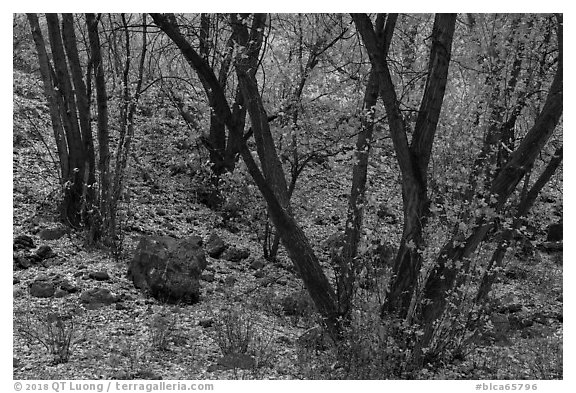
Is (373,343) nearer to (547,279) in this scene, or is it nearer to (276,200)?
(276,200)

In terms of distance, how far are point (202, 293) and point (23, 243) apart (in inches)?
89.7

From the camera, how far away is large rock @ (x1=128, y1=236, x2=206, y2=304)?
7289 millimetres

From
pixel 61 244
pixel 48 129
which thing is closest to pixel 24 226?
pixel 61 244

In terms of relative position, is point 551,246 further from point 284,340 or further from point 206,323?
point 206,323

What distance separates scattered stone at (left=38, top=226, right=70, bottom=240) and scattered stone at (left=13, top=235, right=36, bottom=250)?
9.9 inches

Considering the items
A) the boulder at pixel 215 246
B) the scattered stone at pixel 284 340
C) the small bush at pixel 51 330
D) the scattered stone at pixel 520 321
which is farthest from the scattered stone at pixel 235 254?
the scattered stone at pixel 520 321

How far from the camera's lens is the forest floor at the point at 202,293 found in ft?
18.7

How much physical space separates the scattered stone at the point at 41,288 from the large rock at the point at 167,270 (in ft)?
2.96

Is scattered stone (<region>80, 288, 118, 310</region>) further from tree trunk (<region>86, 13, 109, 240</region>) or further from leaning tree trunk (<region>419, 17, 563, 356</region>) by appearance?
leaning tree trunk (<region>419, 17, 563, 356</region>)

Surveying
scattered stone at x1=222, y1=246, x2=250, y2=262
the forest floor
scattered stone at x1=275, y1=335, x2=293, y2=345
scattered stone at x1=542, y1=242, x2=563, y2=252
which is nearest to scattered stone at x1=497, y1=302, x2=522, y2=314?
the forest floor

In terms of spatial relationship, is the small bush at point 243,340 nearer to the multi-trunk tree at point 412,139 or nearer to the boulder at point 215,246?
the multi-trunk tree at point 412,139

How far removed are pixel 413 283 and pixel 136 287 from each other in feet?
11.1

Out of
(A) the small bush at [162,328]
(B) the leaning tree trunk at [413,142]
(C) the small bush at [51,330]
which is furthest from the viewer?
(A) the small bush at [162,328]

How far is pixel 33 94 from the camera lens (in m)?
12.5
